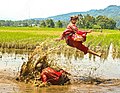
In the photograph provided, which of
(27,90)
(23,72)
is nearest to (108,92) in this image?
(27,90)

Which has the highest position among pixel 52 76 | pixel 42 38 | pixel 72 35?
pixel 72 35

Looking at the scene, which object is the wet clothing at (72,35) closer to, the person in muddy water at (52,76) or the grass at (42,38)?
the person in muddy water at (52,76)

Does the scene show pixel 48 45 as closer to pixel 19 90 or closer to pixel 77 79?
pixel 77 79

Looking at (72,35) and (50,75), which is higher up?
(72,35)

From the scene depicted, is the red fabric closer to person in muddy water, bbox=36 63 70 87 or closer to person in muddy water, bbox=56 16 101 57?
person in muddy water, bbox=36 63 70 87

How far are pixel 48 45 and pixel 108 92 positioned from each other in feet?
10.4

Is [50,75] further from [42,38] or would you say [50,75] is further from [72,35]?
[42,38]

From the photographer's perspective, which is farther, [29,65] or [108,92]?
[29,65]

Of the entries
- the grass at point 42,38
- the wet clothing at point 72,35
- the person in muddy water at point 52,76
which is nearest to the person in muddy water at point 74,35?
the wet clothing at point 72,35

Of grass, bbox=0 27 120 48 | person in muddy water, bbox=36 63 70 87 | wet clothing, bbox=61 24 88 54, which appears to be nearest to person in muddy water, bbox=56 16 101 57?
wet clothing, bbox=61 24 88 54

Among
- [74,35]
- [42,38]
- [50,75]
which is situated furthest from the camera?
[42,38]

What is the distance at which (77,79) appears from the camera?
13.1m

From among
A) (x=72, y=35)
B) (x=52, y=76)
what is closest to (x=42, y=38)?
(x=72, y=35)

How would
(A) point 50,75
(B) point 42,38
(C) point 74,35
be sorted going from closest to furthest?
(A) point 50,75, (C) point 74,35, (B) point 42,38
